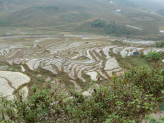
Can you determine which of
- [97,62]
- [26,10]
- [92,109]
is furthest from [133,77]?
[26,10]

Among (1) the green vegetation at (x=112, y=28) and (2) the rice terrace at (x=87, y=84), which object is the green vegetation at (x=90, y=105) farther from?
(1) the green vegetation at (x=112, y=28)

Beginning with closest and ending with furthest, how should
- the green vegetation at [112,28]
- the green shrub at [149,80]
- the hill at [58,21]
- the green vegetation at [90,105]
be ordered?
the green vegetation at [90,105], the green shrub at [149,80], the green vegetation at [112,28], the hill at [58,21]

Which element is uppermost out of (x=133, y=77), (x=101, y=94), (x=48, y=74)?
(x=133, y=77)

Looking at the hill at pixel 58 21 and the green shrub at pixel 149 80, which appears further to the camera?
the hill at pixel 58 21

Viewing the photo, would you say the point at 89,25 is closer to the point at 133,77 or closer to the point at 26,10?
the point at 26,10

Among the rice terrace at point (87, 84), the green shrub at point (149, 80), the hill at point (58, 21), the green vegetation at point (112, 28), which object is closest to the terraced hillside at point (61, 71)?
the rice terrace at point (87, 84)

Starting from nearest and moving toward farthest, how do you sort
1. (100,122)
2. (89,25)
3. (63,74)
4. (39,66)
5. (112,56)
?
(100,122) < (63,74) < (39,66) < (112,56) < (89,25)

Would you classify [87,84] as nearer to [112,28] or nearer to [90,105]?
[90,105]

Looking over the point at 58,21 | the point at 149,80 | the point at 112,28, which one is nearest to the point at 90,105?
the point at 149,80

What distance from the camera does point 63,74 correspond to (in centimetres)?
1152

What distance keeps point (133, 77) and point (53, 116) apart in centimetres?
290

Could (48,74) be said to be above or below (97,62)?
below

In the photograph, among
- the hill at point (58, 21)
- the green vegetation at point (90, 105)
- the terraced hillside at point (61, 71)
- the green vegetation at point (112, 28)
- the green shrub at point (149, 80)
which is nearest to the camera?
the green vegetation at point (90, 105)

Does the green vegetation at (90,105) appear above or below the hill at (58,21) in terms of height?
below
